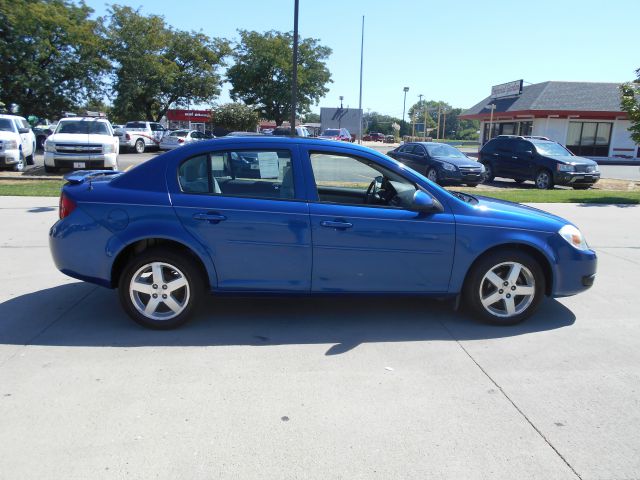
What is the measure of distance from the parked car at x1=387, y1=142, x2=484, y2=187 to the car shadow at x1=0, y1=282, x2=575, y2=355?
38.2ft

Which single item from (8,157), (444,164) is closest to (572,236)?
(444,164)

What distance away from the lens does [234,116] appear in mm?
45219

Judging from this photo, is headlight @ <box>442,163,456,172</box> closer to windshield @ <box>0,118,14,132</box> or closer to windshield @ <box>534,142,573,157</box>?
windshield @ <box>534,142,573,157</box>

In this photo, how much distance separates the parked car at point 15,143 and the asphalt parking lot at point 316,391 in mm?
12643

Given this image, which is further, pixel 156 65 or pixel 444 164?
pixel 156 65

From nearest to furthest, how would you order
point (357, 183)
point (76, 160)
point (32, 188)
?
point (357, 183) < point (32, 188) < point (76, 160)

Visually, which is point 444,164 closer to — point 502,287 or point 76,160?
point 76,160

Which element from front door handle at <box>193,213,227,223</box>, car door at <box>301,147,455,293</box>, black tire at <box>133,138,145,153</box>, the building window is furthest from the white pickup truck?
the building window

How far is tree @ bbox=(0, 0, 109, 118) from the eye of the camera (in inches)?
1121

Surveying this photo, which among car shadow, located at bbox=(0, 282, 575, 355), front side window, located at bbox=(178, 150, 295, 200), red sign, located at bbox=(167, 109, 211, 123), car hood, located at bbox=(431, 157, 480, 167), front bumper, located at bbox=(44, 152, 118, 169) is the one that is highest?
red sign, located at bbox=(167, 109, 211, 123)

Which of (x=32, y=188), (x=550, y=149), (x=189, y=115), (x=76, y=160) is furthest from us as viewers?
(x=189, y=115)

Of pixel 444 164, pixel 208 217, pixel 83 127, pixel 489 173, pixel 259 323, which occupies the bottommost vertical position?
pixel 259 323

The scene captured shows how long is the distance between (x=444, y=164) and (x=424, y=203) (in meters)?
13.0

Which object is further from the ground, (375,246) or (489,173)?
(375,246)
